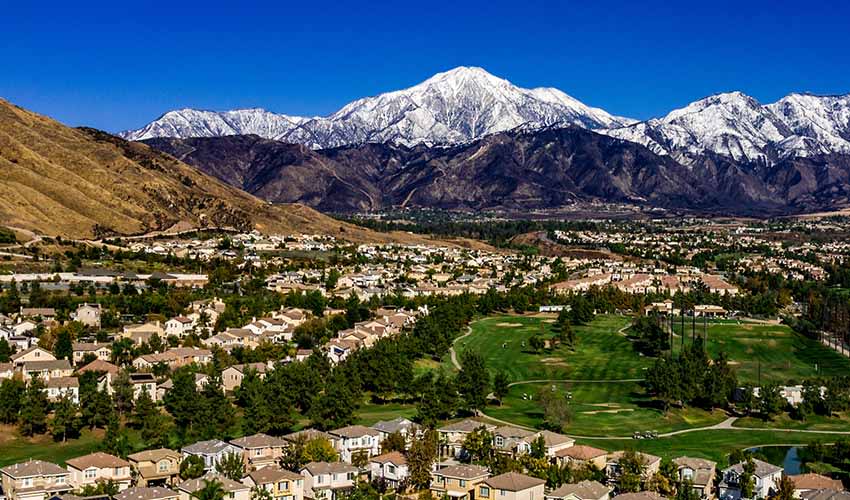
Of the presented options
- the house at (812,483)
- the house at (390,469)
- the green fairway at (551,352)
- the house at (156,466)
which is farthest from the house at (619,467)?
the green fairway at (551,352)

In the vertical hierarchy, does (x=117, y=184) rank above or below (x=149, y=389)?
above

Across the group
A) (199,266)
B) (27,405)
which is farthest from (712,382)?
(199,266)

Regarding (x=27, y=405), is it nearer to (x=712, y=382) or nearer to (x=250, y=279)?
(x=712, y=382)

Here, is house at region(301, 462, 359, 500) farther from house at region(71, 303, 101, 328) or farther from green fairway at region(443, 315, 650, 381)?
house at region(71, 303, 101, 328)

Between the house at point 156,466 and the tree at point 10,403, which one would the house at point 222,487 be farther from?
the tree at point 10,403

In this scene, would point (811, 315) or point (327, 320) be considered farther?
point (811, 315)

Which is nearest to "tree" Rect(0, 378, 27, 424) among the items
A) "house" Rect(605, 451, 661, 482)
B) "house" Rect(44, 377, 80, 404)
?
"house" Rect(44, 377, 80, 404)
